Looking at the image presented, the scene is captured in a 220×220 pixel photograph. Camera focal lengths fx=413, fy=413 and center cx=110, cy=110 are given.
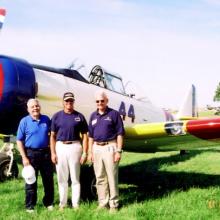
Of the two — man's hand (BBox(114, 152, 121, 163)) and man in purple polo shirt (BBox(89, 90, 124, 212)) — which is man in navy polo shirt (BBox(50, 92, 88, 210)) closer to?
man in purple polo shirt (BBox(89, 90, 124, 212))

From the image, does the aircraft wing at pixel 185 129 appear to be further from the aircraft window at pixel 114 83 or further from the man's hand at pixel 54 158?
the man's hand at pixel 54 158

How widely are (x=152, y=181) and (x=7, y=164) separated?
2689 mm

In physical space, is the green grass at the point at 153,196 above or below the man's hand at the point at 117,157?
below

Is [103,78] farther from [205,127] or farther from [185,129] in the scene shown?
[205,127]

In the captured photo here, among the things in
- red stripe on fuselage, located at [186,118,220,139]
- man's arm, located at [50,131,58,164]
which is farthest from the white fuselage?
red stripe on fuselage, located at [186,118,220,139]

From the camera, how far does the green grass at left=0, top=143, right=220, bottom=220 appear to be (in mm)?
4863

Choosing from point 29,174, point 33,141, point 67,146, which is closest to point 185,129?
point 67,146

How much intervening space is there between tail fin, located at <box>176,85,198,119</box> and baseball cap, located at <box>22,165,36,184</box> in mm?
8693

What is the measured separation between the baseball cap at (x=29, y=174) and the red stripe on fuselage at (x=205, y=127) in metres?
2.31

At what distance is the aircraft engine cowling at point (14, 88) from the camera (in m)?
6.14

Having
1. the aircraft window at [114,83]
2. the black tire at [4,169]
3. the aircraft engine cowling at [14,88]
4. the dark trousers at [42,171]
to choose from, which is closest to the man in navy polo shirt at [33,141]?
the dark trousers at [42,171]

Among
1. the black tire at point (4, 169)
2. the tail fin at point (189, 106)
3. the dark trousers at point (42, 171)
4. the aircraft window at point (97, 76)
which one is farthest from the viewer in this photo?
the tail fin at point (189, 106)

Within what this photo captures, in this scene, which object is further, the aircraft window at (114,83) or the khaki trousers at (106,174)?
the aircraft window at (114,83)

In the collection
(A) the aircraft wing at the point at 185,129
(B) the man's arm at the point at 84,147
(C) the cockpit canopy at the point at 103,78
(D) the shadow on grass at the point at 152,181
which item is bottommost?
(D) the shadow on grass at the point at 152,181
